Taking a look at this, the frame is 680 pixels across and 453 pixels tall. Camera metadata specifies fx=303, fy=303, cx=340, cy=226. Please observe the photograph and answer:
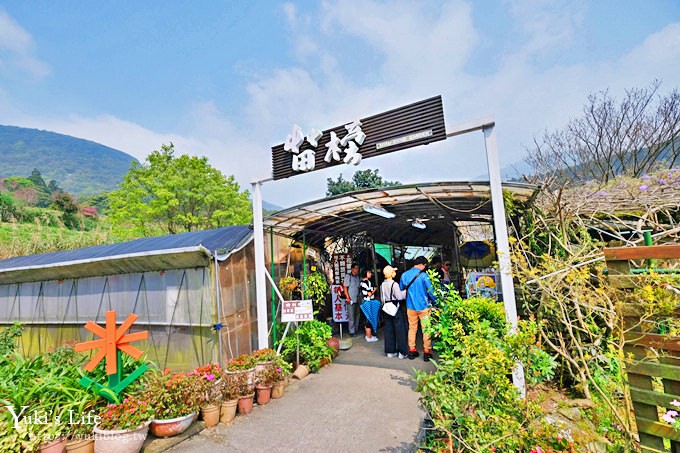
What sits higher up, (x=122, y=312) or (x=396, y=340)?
(x=122, y=312)

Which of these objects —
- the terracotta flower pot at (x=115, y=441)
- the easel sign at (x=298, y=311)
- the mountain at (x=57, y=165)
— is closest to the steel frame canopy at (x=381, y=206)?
the easel sign at (x=298, y=311)

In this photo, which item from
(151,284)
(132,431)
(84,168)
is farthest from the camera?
(84,168)

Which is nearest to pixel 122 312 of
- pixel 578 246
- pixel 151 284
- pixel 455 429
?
pixel 151 284

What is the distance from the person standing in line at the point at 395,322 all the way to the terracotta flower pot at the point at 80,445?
15.7ft

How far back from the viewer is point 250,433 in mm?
3859

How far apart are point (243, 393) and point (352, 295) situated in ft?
13.6

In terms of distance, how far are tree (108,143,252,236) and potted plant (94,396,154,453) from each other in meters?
16.9

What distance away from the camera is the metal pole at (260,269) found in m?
5.61

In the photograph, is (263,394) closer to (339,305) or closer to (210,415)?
(210,415)

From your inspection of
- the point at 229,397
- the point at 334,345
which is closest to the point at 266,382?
the point at 229,397

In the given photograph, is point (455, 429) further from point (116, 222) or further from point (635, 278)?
point (116, 222)

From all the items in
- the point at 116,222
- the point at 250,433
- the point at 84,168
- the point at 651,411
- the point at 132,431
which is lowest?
the point at 250,433

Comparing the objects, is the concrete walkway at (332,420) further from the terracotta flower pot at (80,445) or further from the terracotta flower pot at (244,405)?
the terracotta flower pot at (80,445)

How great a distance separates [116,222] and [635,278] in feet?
74.6
